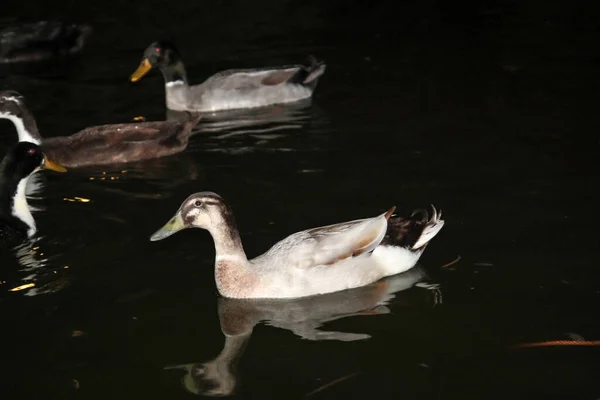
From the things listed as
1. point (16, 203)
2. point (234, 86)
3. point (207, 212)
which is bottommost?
point (234, 86)

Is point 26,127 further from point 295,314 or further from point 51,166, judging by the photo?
point 295,314

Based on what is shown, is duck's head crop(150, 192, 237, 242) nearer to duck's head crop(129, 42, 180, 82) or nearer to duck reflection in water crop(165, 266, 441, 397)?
duck reflection in water crop(165, 266, 441, 397)

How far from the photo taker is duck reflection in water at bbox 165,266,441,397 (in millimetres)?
6297

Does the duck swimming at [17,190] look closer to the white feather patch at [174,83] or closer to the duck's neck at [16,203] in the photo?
the duck's neck at [16,203]

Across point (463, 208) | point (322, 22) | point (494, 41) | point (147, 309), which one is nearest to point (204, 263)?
point (147, 309)

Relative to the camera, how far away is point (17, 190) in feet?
28.0

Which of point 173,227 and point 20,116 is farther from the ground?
point 173,227

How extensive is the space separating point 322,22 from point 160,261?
30.7 feet

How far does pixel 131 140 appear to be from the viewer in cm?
1051

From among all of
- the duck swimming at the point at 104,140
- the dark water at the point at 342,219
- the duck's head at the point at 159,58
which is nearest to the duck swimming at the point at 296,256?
the dark water at the point at 342,219

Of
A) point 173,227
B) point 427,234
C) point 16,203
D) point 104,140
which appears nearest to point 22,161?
point 16,203

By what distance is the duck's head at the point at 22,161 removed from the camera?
8719mm

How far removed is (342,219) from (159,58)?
16.2 feet

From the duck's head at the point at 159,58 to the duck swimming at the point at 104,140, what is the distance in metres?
2.01
